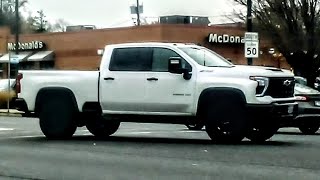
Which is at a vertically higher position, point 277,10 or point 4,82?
point 277,10

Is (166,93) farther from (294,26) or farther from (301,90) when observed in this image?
(294,26)

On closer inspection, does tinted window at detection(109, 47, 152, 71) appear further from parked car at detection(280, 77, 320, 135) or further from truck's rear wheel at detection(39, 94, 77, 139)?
parked car at detection(280, 77, 320, 135)

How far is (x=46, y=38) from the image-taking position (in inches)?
2194

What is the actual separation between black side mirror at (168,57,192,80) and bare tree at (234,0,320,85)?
1009 inches

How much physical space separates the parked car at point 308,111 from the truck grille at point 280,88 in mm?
4169

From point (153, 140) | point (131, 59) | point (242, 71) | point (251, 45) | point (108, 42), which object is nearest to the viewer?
point (242, 71)

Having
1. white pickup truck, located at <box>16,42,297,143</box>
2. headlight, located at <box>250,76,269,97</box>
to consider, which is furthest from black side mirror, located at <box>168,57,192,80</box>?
headlight, located at <box>250,76,269,97</box>

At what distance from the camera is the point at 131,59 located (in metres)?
15.7

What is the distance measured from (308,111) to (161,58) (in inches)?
217

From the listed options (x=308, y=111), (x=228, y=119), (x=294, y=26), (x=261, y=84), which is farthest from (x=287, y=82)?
(x=294, y=26)

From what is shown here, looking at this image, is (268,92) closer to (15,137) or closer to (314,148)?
(314,148)

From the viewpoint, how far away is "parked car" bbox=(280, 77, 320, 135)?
19328 millimetres

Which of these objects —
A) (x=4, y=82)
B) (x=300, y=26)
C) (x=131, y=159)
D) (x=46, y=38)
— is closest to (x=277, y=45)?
(x=300, y=26)

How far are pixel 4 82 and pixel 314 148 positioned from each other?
26.6 meters
